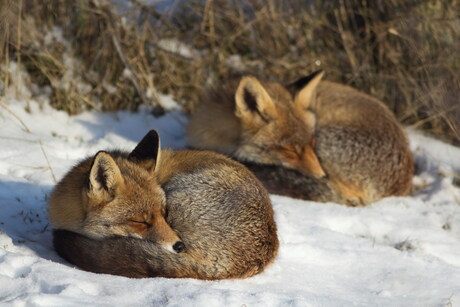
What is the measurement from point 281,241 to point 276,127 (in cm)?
157

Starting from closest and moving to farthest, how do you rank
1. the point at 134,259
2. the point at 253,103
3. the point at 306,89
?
the point at 134,259 → the point at 253,103 → the point at 306,89

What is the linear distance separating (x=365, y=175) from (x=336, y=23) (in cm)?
254

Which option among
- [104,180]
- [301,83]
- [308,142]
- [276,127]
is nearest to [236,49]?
[301,83]

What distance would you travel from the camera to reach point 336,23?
7027 mm

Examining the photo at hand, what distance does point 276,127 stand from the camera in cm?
525

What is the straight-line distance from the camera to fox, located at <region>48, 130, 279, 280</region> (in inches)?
119

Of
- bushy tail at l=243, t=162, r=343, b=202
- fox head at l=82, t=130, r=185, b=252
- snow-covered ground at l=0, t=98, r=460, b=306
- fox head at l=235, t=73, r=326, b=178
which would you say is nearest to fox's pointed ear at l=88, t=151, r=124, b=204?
fox head at l=82, t=130, r=185, b=252

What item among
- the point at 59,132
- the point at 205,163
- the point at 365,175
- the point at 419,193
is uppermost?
the point at 205,163

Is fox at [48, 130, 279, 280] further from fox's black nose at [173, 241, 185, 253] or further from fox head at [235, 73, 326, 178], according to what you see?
fox head at [235, 73, 326, 178]

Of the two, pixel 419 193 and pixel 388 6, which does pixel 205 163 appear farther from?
pixel 388 6

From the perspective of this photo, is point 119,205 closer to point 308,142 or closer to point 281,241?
point 281,241

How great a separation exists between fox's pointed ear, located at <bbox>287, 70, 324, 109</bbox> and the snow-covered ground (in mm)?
1115

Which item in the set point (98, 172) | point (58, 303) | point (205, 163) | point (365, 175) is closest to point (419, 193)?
point (365, 175)

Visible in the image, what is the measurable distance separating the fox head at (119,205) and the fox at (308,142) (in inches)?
71.5
